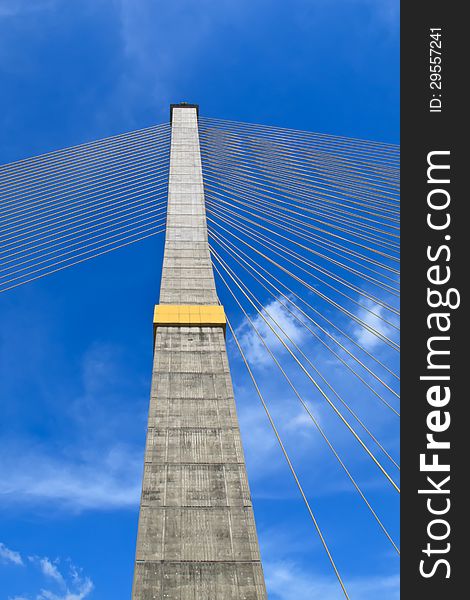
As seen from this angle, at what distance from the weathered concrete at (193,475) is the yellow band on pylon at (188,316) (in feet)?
0.34

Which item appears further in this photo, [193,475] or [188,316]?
[188,316]

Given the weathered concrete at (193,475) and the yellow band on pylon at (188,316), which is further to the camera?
the yellow band on pylon at (188,316)

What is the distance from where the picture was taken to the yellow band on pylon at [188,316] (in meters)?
10.4

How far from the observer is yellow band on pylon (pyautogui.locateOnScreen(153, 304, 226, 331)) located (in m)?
10.4

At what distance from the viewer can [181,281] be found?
11.4 metres

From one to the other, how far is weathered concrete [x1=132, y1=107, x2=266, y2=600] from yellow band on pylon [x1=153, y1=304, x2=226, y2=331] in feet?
0.34

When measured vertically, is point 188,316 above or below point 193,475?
above

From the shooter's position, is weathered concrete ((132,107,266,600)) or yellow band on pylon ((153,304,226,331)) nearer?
weathered concrete ((132,107,266,600))

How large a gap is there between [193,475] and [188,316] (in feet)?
11.3

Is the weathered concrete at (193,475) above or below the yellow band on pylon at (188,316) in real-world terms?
below

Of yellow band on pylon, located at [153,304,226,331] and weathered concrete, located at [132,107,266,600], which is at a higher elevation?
yellow band on pylon, located at [153,304,226,331]

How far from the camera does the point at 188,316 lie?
1049 centimetres

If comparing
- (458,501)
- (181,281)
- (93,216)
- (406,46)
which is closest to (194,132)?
(93,216)

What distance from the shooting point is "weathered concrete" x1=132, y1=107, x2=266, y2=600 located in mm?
6406
